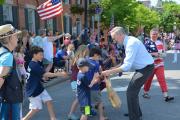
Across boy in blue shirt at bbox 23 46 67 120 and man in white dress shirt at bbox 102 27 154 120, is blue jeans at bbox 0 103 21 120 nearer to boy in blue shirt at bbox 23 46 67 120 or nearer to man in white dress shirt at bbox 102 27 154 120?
boy in blue shirt at bbox 23 46 67 120

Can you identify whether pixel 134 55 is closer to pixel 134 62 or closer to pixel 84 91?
pixel 134 62

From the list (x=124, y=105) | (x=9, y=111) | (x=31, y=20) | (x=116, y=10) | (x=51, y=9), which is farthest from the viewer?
(x=116, y=10)

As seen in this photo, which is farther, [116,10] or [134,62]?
[116,10]

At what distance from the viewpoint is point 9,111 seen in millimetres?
5504

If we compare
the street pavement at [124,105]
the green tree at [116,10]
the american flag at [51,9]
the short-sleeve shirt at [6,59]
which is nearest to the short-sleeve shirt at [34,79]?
the street pavement at [124,105]

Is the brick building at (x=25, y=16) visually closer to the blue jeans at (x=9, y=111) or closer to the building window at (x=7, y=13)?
the building window at (x=7, y=13)

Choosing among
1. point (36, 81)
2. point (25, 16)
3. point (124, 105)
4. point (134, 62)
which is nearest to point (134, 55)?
point (134, 62)

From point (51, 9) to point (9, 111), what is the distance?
1200 centimetres

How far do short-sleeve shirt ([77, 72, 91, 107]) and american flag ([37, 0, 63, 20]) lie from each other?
9.86m

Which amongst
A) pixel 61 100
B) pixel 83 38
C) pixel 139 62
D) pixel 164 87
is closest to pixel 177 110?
pixel 164 87

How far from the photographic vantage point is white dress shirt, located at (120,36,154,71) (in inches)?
294

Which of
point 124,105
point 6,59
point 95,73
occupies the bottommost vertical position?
point 124,105

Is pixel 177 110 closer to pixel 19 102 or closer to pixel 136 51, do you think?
pixel 136 51

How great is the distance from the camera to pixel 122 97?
11.2m
